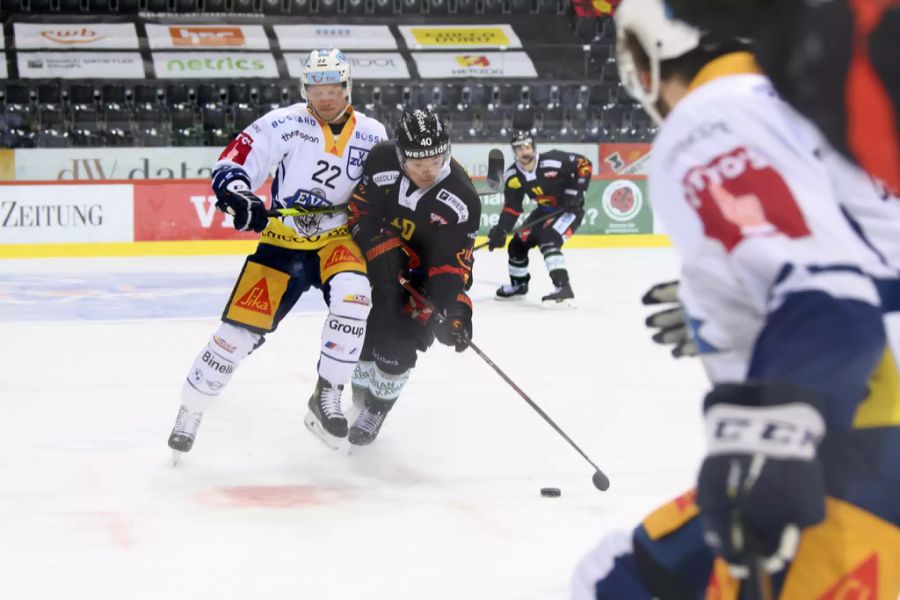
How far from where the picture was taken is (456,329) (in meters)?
4.18

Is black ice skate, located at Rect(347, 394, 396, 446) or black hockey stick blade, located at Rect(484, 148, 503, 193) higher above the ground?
black hockey stick blade, located at Rect(484, 148, 503, 193)

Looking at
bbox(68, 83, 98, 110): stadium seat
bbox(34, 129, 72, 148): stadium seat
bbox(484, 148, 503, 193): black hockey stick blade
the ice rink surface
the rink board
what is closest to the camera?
the ice rink surface

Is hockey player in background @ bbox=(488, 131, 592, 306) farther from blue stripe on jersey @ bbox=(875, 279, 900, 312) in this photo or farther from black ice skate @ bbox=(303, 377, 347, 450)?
blue stripe on jersey @ bbox=(875, 279, 900, 312)

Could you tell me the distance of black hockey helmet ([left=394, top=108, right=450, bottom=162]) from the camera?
13.4 ft

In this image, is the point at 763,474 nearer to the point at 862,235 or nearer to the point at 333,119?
the point at 862,235

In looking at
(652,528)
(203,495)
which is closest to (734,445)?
(652,528)

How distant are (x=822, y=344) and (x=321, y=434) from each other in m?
3.23

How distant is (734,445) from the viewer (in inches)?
42.9

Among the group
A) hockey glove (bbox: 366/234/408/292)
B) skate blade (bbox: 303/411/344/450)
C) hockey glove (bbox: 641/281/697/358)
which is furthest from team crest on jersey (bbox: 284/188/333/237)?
hockey glove (bbox: 641/281/697/358)

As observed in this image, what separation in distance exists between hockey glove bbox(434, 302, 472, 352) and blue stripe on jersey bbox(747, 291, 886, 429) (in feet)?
→ 9.98

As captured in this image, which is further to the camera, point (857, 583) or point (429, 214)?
point (429, 214)

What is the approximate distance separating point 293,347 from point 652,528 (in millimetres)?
5095

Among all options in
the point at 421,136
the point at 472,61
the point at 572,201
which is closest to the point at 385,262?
the point at 421,136

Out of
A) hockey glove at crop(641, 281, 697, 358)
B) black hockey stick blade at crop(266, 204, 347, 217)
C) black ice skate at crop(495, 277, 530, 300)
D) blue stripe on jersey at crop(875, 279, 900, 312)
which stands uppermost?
blue stripe on jersey at crop(875, 279, 900, 312)
